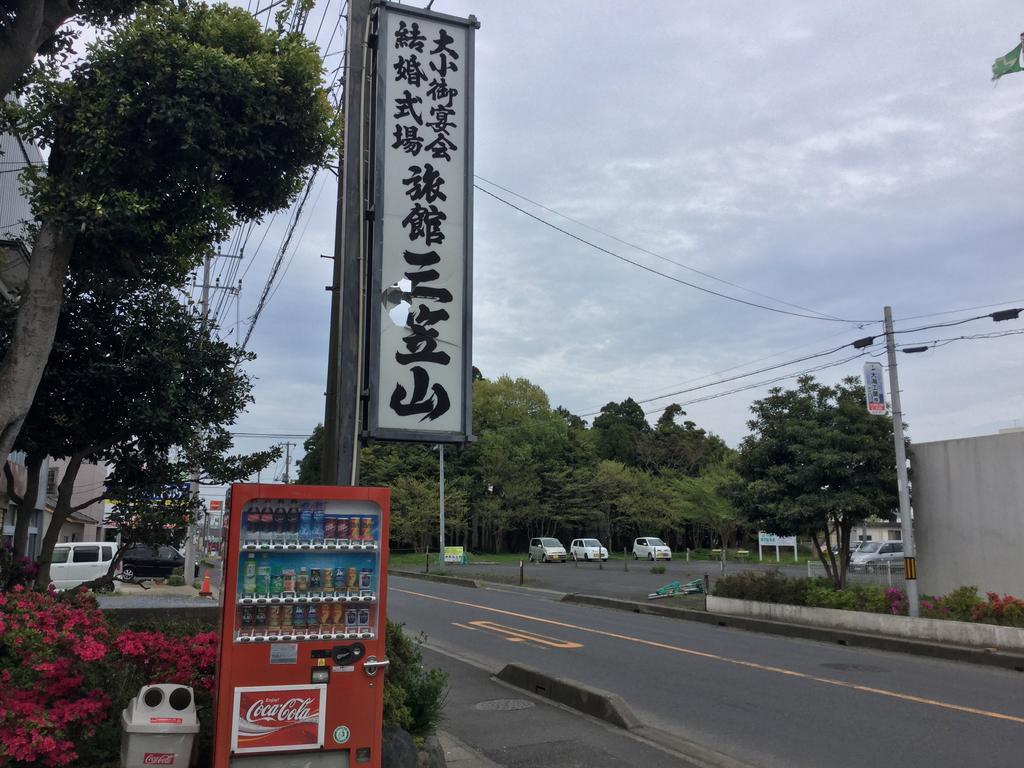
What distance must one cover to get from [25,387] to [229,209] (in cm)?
263

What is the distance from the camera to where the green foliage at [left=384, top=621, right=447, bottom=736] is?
650 centimetres

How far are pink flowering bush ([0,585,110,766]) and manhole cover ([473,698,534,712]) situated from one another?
15.4ft

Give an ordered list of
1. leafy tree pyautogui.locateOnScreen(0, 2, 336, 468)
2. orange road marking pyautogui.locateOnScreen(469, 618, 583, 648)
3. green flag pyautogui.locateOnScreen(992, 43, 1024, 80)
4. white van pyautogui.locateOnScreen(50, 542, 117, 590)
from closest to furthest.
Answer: leafy tree pyautogui.locateOnScreen(0, 2, 336, 468) < green flag pyautogui.locateOnScreen(992, 43, 1024, 80) < orange road marking pyautogui.locateOnScreen(469, 618, 583, 648) < white van pyautogui.locateOnScreen(50, 542, 117, 590)

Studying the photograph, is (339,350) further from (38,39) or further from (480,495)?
(480,495)

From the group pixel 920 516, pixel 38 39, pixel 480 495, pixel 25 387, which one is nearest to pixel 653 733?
pixel 25 387

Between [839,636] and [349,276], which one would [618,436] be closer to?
[839,636]

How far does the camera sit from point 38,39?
6.93 m

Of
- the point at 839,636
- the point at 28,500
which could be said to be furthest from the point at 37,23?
the point at 839,636

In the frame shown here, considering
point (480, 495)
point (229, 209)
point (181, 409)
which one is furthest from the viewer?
point (480, 495)

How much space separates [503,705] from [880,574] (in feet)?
39.7

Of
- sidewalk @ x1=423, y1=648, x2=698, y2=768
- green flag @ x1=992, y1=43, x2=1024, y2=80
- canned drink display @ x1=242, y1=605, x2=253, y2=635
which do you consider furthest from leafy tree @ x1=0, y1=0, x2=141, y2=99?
green flag @ x1=992, y1=43, x2=1024, y2=80

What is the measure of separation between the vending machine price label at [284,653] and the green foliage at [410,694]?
144cm

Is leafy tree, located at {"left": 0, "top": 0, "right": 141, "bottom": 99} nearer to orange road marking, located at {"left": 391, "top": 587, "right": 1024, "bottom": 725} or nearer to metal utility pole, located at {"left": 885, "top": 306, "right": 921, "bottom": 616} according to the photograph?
orange road marking, located at {"left": 391, "top": 587, "right": 1024, "bottom": 725}

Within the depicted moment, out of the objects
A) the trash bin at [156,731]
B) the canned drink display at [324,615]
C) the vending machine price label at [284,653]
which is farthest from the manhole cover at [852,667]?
the trash bin at [156,731]
